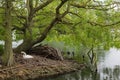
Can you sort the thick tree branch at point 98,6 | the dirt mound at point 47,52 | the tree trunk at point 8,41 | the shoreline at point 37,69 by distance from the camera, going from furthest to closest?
the dirt mound at point 47,52, the thick tree branch at point 98,6, the tree trunk at point 8,41, the shoreline at point 37,69

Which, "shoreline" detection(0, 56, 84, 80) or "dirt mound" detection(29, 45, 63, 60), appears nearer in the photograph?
"shoreline" detection(0, 56, 84, 80)

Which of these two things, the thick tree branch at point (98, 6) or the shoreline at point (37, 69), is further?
the thick tree branch at point (98, 6)

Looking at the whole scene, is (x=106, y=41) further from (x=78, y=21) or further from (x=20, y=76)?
(x=20, y=76)

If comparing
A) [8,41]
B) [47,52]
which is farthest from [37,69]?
[47,52]

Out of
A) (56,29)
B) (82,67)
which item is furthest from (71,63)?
(56,29)

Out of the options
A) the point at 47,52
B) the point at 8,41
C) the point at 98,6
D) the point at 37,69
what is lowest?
the point at 37,69

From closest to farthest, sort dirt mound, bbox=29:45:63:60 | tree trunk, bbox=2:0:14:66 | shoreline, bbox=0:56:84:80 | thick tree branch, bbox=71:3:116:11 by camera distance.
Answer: shoreline, bbox=0:56:84:80 → tree trunk, bbox=2:0:14:66 → thick tree branch, bbox=71:3:116:11 → dirt mound, bbox=29:45:63:60

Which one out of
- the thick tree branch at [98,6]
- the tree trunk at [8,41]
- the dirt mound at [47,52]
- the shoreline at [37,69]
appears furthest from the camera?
the dirt mound at [47,52]

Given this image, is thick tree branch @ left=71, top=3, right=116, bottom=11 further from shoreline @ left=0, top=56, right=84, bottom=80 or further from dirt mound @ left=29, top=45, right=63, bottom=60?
dirt mound @ left=29, top=45, right=63, bottom=60

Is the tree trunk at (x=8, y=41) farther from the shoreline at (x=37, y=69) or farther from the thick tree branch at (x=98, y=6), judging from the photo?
the thick tree branch at (x=98, y=6)

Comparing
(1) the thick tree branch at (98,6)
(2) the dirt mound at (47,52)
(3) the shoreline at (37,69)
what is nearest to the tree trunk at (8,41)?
(3) the shoreline at (37,69)

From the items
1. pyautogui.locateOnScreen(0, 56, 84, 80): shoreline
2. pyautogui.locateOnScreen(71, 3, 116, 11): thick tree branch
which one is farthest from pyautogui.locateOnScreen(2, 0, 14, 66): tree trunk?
pyautogui.locateOnScreen(71, 3, 116, 11): thick tree branch

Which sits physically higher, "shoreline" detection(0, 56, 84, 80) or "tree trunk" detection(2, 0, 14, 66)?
"tree trunk" detection(2, 0, 14, 66)

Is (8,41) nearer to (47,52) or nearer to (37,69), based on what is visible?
(37,69)
